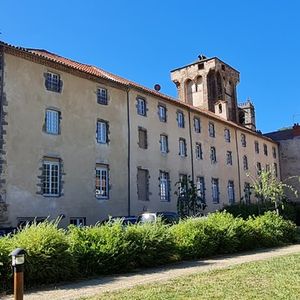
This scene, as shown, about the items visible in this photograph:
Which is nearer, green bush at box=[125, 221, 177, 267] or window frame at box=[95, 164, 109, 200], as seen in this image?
green bush at box=[125, 221, 177, 267]

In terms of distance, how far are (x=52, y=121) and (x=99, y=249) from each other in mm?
13197

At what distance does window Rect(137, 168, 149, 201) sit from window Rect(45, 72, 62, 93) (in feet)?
25.4

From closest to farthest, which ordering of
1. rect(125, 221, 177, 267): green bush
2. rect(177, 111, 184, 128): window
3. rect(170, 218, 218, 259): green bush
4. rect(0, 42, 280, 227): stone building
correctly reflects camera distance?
rect(125, 221, 177, 267): green bush
rect(170, 218, 218, 259): green bush
rect(0, 42, 280, 227): stone building
rect(177, 111, 184, 128): window

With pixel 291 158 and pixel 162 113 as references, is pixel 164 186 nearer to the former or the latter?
pixel 162 113

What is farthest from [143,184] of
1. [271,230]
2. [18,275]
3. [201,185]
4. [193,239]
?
[18,275]

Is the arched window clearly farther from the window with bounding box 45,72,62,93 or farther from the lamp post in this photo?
the lamp post

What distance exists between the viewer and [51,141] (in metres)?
22.9

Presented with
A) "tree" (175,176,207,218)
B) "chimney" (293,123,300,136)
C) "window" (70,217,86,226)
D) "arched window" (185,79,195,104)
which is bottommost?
"window" (70,217,86,226)

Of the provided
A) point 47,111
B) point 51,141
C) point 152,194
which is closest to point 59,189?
point 51,141

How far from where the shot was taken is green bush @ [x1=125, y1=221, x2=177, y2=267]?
12.5 meters

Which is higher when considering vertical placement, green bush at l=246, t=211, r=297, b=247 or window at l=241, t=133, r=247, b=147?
window at l=241, t=133, r=247, b=147

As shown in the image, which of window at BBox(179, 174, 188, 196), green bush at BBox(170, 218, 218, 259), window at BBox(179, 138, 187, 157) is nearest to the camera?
green bush at BBox(170, 218, 218, 259)

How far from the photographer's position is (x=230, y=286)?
8.72 metres

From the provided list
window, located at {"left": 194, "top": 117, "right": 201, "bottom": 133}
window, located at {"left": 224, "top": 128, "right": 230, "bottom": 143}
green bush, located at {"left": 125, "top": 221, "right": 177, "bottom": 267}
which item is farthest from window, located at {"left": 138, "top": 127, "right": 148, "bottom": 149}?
green bush, located at {"left": 125, "top": 221, "right": 177, "bottom": 267}
